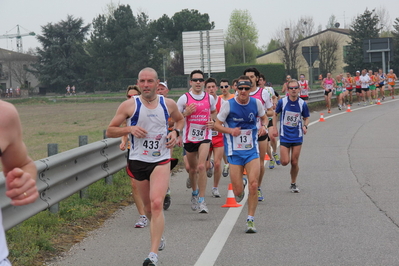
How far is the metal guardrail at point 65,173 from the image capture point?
6.61 m

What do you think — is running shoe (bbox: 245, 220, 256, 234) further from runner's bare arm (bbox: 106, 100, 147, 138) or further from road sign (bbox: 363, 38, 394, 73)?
road sign (bbox: 363, 38, 394, 73)

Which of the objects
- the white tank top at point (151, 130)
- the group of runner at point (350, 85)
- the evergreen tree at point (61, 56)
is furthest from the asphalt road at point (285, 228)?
the evergreen tree at point (61, 56)

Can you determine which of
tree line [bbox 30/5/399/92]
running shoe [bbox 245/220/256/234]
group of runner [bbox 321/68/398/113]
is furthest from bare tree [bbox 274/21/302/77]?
running shoe [bbox 245/220/256/234]

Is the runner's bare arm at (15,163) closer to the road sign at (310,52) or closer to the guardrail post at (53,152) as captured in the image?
the guardrail post at (53,152)

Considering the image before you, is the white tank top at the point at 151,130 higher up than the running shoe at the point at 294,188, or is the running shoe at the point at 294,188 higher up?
the white tank top at the point at 151,130

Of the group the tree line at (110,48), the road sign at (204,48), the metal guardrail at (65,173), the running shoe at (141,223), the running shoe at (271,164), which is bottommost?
the running shoe at (271,164)

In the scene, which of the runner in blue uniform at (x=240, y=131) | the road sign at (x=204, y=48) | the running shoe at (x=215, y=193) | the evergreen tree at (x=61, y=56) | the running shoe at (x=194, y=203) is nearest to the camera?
the runner in blue uniform at (x=240, y=131)

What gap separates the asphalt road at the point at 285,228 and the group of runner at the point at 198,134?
31cm

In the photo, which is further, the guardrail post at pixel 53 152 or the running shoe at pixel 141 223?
the guardrail post at pixel 53 152

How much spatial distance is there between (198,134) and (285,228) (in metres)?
2.52

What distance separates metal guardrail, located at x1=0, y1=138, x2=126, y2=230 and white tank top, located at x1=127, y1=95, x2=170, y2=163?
132cm

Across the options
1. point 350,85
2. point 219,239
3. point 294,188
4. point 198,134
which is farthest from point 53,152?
point 350,85

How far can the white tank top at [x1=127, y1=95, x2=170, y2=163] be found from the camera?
6.81 m

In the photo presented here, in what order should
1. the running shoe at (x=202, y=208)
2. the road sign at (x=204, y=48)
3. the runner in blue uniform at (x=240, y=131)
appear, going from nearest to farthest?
1. the runner in blue uniform at (x=240, y=131)
2. the running shoe at (x=202, y=208)
3. the road sign at (x=204, y=48)
